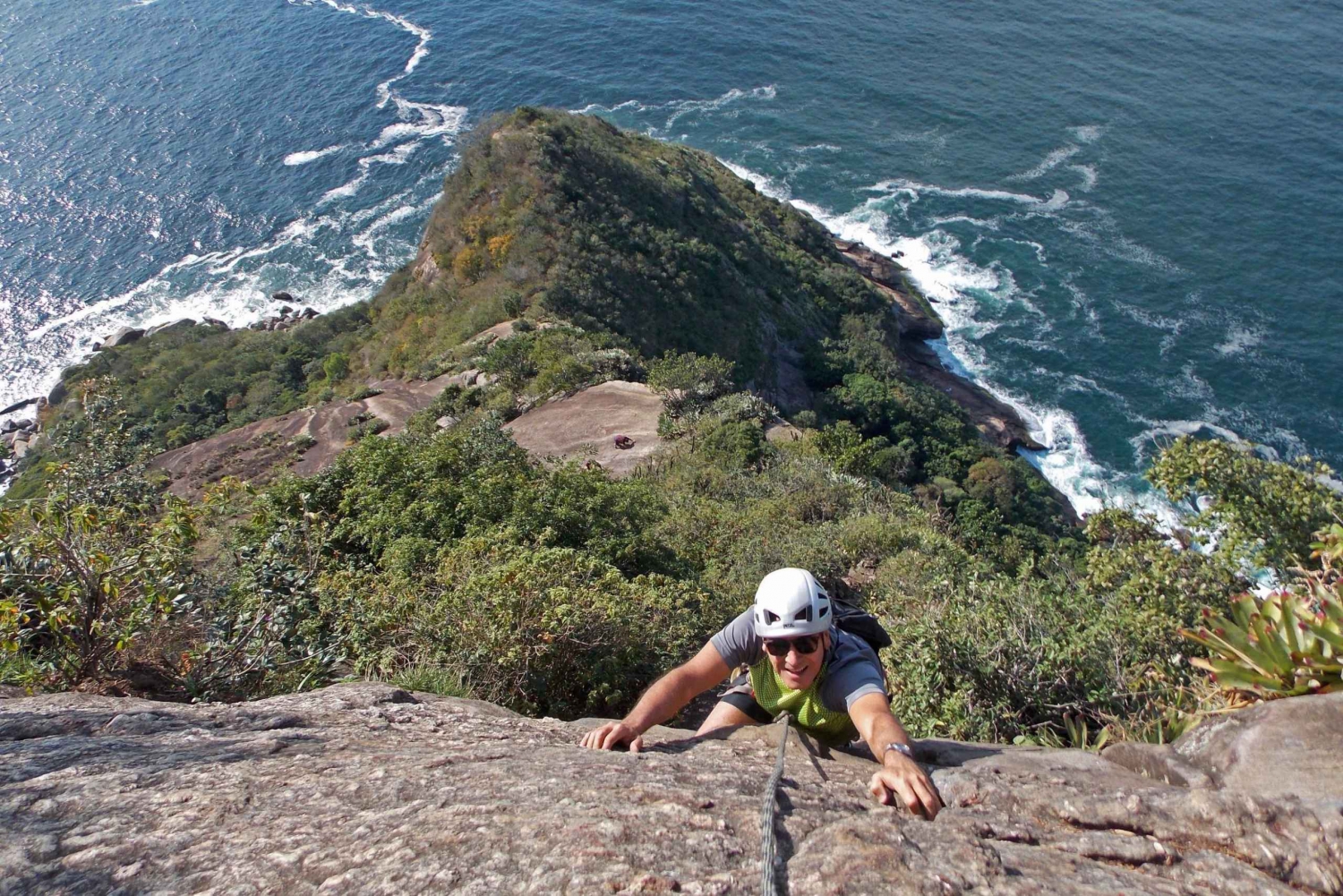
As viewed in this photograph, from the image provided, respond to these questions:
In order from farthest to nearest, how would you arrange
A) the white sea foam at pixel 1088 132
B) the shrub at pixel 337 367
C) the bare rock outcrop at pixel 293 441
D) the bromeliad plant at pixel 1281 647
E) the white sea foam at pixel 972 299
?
the white sea foam at pixel 1088 132
the white sea foam at pixel 972 299
the shrub at pixel 337 367
the bare rock outcrop at pixel 293 441
the bromeliad plant at pixel 1281 647

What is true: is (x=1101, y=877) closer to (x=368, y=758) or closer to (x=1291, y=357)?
(x=368, y=758)

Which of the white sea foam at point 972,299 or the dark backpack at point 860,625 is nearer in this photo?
the dark backpack at point 860,625

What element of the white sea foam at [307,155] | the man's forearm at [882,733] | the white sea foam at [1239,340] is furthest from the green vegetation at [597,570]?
the white sea foam at [307,155]

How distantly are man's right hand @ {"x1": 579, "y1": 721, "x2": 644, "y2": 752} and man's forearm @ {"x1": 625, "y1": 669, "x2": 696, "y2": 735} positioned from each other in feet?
0.14

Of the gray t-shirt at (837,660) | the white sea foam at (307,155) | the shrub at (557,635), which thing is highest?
the gray t-shirt at (837,660)

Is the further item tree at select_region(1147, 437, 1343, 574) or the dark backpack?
tree at select_region(1147, 437, 1343, 574)

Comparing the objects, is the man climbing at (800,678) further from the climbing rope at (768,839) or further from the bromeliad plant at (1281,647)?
the bromeliad plant at (1281,647)

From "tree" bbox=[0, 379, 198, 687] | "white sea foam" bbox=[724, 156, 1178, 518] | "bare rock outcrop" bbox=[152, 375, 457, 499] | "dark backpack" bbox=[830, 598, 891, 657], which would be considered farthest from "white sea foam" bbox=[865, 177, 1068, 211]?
"dark backpack" bbox=[830, 598, 891, 657]

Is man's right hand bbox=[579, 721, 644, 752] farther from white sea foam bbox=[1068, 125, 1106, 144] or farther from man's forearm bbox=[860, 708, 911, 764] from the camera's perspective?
white sea foam bbox=[1068, 125, 1106, 144]

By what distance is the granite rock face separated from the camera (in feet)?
11.9

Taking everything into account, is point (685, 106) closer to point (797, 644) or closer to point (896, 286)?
point (896, 286)

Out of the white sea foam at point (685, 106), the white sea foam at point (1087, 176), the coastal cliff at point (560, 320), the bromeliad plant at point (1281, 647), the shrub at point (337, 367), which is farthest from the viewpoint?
the white sea foam at point (685, 106)

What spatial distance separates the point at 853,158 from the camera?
2591 inches

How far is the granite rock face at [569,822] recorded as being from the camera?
11.9ft
